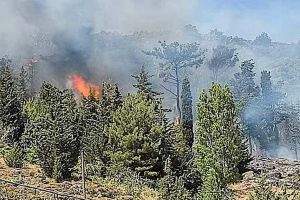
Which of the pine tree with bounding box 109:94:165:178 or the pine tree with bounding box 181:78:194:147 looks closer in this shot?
the pine tree with bounding box 109:94:165:178

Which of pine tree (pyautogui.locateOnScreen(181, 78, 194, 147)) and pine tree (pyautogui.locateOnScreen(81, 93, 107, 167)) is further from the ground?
pine tree (pyautogui.locateOnScreen(181, 78, 194, 147))

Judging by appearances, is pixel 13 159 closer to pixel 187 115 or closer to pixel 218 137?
pixel 218 137

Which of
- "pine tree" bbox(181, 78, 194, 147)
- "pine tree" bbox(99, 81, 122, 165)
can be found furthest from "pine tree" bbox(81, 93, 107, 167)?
"pine tree" bbox(181, 78, 194, 147)

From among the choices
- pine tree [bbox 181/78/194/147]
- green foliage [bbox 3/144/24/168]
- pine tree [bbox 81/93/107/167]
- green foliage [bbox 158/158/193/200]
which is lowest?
green foliage [bbox 158/158/193/200]

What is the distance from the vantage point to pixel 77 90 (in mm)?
76438

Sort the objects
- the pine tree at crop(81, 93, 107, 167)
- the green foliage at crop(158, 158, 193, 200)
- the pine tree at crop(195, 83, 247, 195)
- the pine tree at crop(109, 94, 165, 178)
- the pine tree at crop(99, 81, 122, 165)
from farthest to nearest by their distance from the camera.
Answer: the pine tree at crop(99, 81, 122, 165)
the pine tree at crop(81, 93, 107, 167)
the pine tree at crop(109, 94, 165, 178)
the pine tree at crop(195, 83, 247, 195)
the green foliage at crop(158, 158, 193, 200)

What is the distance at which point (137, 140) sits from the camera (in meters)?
28.5

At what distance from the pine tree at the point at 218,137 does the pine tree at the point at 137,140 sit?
2.49 meters

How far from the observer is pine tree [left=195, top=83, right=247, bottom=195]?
89.5 feet

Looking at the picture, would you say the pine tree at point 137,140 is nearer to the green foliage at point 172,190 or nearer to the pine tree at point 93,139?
the pine tree at point 93,139

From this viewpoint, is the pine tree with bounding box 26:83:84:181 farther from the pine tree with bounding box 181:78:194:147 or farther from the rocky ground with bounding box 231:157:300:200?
the pine tree with bounding box 181:78:194:147

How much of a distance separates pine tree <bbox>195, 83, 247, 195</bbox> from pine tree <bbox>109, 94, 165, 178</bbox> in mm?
2487

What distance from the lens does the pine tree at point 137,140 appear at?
27.8 m

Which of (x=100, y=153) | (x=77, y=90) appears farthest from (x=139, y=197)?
(x=77, y=90)
